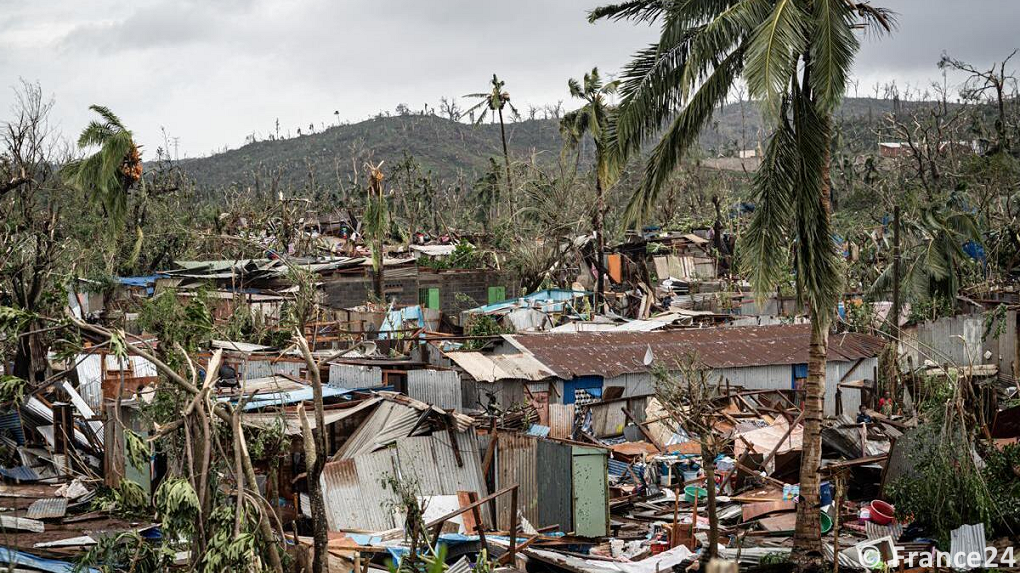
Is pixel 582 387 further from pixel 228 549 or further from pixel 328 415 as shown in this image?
pixel 228 549

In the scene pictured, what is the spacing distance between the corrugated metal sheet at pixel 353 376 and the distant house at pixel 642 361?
1.61 meters

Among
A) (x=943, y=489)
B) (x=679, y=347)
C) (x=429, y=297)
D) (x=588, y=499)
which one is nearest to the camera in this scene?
(x=943, y=489)

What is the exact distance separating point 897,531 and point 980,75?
62.5ft

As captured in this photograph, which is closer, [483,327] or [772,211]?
[772,211]

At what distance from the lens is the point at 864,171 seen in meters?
55.2

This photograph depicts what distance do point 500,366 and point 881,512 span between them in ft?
24.3

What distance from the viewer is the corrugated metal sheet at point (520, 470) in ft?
42.3

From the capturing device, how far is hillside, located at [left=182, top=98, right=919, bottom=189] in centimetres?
8350

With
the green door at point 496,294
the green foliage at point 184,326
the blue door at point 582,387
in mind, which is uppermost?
the green foliage at point 184,326

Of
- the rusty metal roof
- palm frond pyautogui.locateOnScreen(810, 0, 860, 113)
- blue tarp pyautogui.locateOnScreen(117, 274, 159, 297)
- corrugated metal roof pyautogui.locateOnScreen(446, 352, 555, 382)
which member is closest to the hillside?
blue tarp pyautogui.locateOnScreen(117, 274, 159, 297)

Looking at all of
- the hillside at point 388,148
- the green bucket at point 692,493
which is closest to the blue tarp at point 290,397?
the green bucket at point 692,493

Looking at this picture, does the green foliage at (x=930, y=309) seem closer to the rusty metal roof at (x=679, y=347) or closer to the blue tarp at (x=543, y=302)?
the rusty metal roof at (x=679, y=347)

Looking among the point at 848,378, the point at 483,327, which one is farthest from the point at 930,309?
the point at 483,327

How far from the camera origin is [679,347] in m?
19.6
